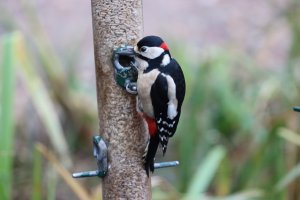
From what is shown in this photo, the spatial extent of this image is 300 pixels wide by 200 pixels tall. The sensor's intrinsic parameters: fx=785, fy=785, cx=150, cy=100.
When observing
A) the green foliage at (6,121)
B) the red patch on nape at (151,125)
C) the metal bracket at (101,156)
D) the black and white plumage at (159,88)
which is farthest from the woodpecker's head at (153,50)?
the green foliage at (6,121)

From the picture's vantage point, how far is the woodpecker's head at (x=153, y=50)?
2.49 m

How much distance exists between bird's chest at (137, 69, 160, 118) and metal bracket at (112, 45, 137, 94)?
0.04m

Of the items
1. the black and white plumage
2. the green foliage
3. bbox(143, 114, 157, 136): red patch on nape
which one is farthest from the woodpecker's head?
the green foliage

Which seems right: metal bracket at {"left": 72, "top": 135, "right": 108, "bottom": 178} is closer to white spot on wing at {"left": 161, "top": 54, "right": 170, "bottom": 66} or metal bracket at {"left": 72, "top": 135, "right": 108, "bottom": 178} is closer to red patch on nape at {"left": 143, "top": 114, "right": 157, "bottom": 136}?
red patch on nape at {"left": 143, "top": 114, "right": 157, "bottom": 136}

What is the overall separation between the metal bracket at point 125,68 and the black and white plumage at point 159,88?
4 cm

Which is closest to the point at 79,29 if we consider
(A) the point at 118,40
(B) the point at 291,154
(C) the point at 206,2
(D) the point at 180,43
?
(C) the point at 206,2

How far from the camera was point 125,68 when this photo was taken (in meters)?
2.61

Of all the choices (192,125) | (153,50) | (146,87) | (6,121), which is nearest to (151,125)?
(146,87)

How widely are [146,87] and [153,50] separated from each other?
120mm

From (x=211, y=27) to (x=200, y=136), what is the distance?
3.45 m

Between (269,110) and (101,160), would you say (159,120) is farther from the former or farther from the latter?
(269,110)

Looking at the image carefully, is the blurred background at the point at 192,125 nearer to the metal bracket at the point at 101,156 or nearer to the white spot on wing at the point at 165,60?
the metal bracket at the point at 101,156

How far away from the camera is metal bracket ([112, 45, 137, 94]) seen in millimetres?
2580

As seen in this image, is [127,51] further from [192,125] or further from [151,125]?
[192,125]
